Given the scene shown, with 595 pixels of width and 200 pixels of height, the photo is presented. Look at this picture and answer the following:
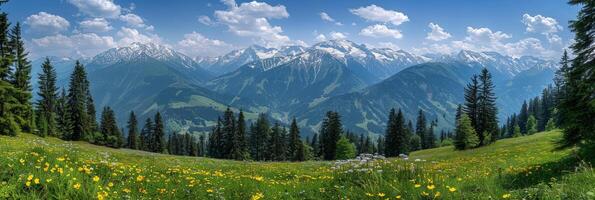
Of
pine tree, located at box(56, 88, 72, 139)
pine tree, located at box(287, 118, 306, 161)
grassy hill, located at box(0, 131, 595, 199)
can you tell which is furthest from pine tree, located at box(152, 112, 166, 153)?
grassy hill, located at box(0, 131, 595, 199)

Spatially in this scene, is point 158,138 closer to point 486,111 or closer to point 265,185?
point 486,111

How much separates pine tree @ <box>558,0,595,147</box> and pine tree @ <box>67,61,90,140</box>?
8445cm

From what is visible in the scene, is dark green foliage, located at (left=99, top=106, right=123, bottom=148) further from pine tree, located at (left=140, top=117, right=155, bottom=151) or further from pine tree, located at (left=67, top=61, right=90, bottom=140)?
pine tree, located at (left=67, top=61, right=90, bottom=140)

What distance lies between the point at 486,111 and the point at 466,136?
806cm

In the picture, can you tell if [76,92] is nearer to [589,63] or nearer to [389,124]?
[389,124]

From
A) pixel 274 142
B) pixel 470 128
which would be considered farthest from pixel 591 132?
pixel 274 142

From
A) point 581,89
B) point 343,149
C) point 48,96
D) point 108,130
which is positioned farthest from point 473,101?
point 108,130

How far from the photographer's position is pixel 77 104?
278 ft

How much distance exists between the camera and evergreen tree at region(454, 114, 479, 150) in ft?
218

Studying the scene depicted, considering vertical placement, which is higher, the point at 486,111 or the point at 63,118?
the point at 486,111

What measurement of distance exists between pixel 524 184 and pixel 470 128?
5919cm

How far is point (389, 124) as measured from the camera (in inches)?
3969

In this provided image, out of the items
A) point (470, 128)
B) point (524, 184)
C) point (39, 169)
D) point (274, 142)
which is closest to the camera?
point (39, 169)

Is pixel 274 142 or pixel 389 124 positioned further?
pixel 274 142
